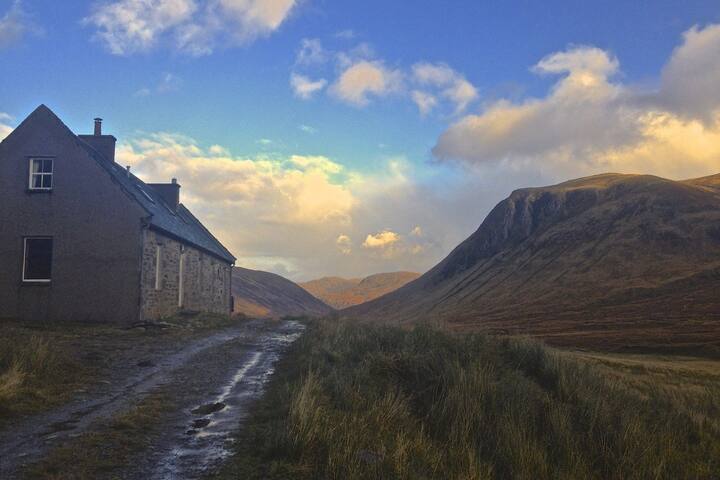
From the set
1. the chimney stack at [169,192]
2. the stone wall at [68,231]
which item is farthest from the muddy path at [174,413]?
the chimney stack at [169,192]

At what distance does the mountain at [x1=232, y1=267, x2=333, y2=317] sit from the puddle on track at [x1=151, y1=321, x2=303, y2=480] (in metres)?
50.9

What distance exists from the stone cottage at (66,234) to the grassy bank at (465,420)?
417 inches

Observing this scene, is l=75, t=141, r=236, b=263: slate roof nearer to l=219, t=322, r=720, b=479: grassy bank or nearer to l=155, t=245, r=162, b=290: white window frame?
l=155, t=245, r=162, b=290: white window frame

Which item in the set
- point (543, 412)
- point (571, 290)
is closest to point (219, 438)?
point (543, 412)

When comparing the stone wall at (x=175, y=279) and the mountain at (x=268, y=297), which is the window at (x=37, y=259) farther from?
the mountain at (x=268, y=297)

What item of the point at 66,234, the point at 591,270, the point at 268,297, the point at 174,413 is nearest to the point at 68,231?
the point at 66,234

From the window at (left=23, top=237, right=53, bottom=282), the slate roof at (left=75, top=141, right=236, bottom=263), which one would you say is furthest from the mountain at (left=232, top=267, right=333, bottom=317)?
the window at (left=23, top=237, right=53, bottom=282)

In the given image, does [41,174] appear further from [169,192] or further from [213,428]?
[213,428]

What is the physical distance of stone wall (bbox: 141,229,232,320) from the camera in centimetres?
2080

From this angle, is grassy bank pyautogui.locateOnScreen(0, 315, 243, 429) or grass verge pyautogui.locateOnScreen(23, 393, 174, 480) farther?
grassy bank pyautogui.locateOnScreen(0, 315, 243, 429)

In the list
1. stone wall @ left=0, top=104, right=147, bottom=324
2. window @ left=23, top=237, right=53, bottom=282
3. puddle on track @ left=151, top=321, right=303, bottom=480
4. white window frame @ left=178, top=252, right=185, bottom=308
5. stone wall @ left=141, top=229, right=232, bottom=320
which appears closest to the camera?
puddle on track @ left=151, top=321, right=303, bottom=480

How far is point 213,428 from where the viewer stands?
668 centimetres

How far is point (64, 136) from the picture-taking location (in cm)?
2075

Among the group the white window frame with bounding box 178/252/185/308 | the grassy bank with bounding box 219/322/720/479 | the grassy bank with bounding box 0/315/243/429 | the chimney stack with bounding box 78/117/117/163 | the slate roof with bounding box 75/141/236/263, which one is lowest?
the grassy bank with bounding box 219/322/720/479
